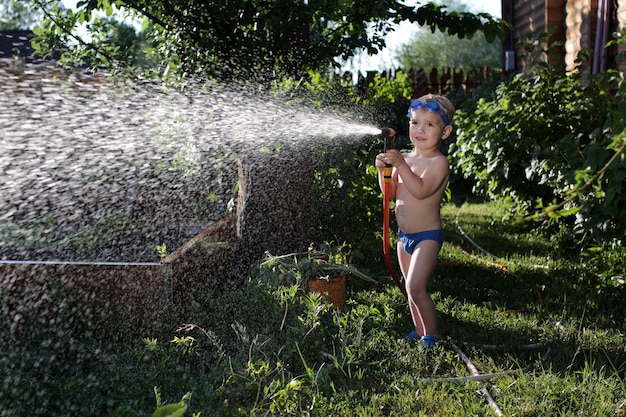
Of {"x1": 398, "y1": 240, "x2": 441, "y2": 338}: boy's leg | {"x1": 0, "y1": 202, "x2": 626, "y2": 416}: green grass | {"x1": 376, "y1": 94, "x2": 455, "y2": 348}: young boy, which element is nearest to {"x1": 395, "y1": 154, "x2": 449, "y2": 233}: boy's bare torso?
{"x1": 376, "y1": 94, "x2": 455, "y2": 348}: young boy

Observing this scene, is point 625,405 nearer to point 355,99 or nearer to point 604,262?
point 604,262

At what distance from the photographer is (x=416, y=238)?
3.52 meters

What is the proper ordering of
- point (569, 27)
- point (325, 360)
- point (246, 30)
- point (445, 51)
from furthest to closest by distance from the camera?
1. point (445, 51)
2. point (569, 27)
3. point (246, 30)
4. point (325, 360)

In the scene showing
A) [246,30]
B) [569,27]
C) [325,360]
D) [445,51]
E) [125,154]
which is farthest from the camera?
[445,51]

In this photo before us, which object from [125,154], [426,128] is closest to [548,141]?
[426,128]

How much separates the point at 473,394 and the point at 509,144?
308 centimetres

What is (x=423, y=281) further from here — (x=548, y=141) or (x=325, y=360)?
(x=548, y=141)

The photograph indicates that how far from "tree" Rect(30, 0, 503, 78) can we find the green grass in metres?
1.80

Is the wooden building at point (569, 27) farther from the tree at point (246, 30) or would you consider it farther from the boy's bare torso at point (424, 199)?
the boy's bare torso at point (424, 199)

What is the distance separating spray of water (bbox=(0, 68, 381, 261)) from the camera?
475 centimetres

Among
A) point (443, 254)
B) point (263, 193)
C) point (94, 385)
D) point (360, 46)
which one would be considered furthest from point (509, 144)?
point (94, 385)

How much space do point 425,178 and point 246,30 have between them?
7.80 ft

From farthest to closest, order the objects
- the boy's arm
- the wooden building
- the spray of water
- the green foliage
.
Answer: the wooden building, the spray of water, the green foliage, the boy's arm

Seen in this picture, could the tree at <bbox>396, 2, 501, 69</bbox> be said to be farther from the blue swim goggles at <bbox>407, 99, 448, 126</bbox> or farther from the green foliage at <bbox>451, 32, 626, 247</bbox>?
the blue swim goggles at <bbox>407, 99, 448, 126</bbox>
